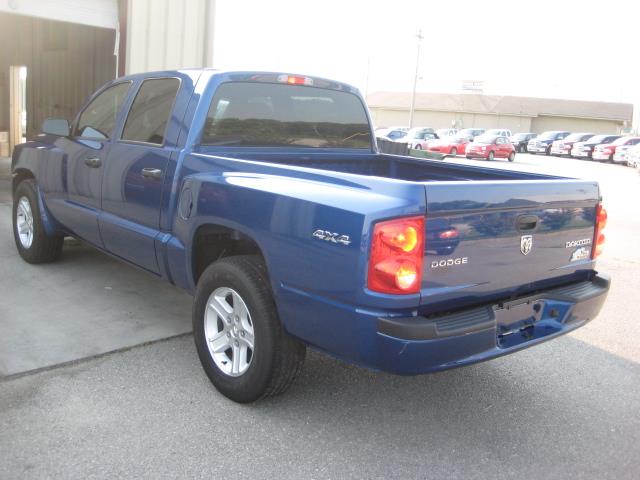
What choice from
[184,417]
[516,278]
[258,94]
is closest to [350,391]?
[184,417]

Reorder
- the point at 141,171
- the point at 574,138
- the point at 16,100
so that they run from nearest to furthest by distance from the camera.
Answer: the point at 141,171, the point at 16,100, the point at 574,138

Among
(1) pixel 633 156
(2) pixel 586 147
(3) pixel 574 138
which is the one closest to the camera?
(1) pixel 633 156

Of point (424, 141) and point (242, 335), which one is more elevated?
point (424, 141)

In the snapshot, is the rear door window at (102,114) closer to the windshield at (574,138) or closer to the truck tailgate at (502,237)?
the truck tailgate at (502,237)

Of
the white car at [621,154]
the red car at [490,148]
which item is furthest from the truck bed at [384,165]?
the white car at [621,154]

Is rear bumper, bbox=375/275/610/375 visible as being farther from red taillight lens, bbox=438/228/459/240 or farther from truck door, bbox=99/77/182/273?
truck door, bbox=99/77/182/273

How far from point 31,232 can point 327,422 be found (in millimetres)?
3985

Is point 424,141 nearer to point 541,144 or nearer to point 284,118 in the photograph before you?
point 541,144

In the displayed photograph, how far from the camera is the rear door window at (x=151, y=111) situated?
4.34 m

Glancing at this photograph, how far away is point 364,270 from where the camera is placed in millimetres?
2768

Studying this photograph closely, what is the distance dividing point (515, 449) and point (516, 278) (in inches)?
34.7

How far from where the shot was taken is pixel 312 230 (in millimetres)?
2975

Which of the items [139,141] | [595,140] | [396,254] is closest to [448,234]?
[396,254]

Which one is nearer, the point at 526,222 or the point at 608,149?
the point at 526,222
